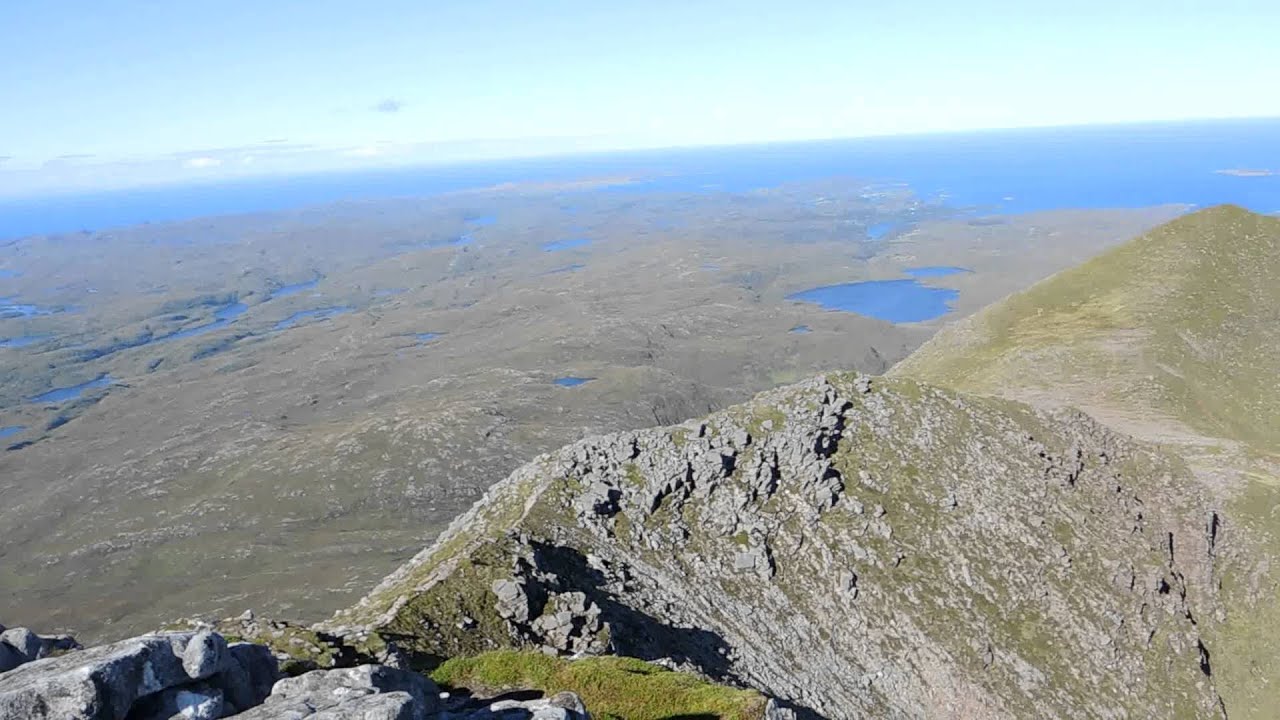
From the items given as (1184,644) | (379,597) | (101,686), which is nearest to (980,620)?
(1184,644)

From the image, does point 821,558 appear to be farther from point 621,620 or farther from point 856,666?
point 621,620

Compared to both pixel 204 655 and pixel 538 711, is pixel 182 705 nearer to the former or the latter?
pixel 204 655

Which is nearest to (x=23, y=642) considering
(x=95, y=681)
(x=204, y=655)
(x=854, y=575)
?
(x=204, y=655)

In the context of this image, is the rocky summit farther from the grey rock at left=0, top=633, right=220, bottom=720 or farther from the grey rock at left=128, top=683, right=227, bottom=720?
the grey rock at left=0, top=633, right=220, bottom=720

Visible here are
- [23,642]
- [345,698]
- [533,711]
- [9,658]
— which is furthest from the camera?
[23,642]

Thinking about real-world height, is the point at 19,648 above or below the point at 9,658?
below
